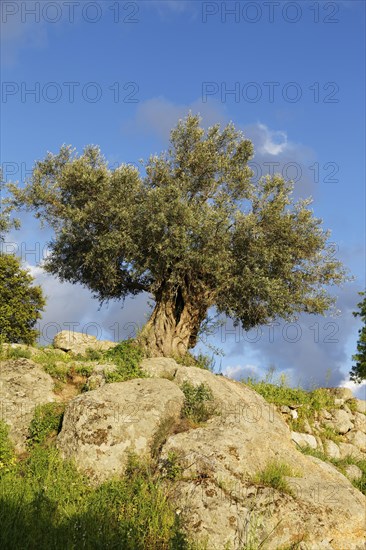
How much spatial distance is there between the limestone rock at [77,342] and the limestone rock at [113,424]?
12.9m

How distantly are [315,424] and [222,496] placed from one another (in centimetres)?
1578

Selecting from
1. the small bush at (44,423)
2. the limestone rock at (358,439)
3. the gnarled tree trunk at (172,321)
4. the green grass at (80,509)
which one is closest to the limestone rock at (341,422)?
the limestone rock at (358,439)

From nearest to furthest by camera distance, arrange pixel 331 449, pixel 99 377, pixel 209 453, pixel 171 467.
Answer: pixel 171 467
pixel 209 453
pixel 99 377
pixel 331 449

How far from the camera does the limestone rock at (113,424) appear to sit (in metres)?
16.1

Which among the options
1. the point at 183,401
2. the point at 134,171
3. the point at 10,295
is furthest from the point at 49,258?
the point at 183,401

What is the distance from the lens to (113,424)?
16.8 meters

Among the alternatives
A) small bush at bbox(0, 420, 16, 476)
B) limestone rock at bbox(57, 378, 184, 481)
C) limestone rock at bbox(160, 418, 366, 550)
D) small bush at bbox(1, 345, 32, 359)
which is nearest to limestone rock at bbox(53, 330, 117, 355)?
small bush at bbox(1, 345, 32, 359)

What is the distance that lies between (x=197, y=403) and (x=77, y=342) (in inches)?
579

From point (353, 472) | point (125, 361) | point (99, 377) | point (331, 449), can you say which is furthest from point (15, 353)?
point (331, 449)

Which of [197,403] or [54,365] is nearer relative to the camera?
[197,403]

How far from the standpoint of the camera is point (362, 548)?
44.0 ft

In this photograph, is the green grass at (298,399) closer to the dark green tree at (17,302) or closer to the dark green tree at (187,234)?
the dark green tree at (187,234)

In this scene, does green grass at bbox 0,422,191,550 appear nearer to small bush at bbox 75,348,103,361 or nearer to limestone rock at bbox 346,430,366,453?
small bush at bbox 75,348,103,361

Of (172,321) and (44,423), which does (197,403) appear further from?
(172,321)
